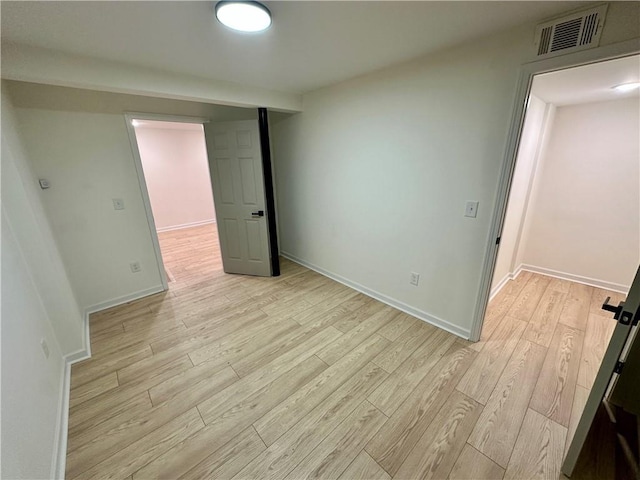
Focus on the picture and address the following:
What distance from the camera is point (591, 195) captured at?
9.98 feet

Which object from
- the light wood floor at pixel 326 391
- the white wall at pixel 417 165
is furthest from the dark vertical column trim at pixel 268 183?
the light wood floor at pixel 326 391

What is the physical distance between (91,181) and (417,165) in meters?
3.21

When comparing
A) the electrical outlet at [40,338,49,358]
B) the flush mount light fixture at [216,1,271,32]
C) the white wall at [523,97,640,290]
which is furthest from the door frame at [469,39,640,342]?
the electrical outlet at [40,338,49,358]

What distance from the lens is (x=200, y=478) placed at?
4.18 feet

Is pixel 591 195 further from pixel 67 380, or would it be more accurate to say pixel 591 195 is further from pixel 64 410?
pixel 67 380

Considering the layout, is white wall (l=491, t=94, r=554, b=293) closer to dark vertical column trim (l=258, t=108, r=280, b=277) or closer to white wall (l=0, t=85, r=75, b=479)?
dark vertical column trim (l=258, t=108, r=280, b=277)

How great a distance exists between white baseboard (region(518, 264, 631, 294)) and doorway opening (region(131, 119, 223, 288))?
5187mm

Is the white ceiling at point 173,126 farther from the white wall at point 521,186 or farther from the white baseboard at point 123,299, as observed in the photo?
the white wall at point 521,186

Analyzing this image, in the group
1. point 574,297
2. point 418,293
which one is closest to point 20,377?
point 418,293

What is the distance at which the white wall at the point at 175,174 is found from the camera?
560 centimetres

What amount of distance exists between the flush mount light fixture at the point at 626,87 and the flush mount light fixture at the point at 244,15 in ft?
10.3

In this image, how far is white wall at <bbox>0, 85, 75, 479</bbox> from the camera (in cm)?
109

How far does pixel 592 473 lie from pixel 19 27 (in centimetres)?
389

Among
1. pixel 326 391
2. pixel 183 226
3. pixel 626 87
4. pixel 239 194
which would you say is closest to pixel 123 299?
pixel 239 194
